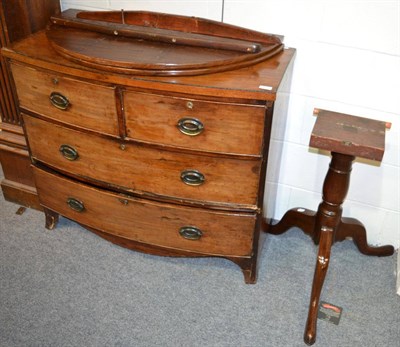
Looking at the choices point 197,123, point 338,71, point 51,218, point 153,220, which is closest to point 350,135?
point 338,71

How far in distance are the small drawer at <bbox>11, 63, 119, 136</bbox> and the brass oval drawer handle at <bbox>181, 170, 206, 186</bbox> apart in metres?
0.29

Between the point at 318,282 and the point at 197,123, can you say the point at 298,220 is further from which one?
the point at 197,123

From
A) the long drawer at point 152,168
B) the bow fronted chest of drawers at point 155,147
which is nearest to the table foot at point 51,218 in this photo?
the bow fronted chest of drawers at point 155,147

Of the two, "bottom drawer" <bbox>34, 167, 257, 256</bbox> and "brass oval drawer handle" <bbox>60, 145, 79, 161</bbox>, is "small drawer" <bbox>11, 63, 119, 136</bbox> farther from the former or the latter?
"bottom drawer" <bbox>34, 167, 257, 256</bbox>

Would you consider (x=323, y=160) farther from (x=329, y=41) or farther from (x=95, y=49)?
(x=95, y=49)

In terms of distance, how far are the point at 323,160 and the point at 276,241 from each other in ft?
1.49

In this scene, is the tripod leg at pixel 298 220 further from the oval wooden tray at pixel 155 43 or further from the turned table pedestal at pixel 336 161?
the oval wooden tray at pixel 155 43

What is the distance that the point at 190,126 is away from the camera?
1.58m

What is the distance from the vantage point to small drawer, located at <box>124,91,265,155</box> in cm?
152

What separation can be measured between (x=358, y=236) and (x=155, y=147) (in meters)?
1.03

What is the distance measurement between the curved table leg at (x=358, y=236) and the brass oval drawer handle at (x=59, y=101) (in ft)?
4.15

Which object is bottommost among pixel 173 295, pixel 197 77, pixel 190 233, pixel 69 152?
pixel 173 295

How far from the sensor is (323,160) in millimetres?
2059

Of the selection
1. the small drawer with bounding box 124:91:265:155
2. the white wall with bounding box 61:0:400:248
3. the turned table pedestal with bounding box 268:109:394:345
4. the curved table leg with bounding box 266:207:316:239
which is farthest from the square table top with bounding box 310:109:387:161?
the curved table leg with bounding box 266:207:316:239
